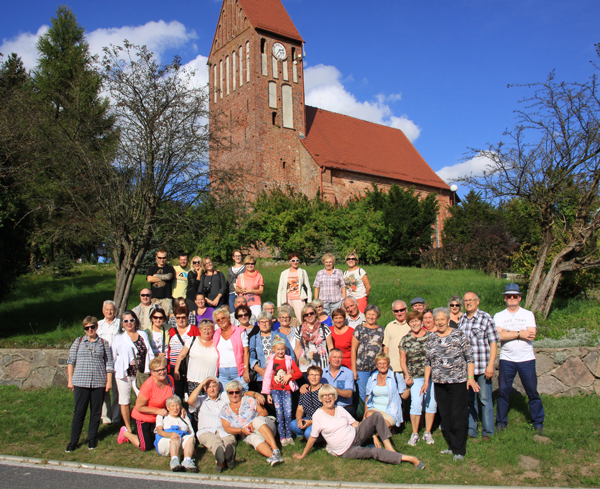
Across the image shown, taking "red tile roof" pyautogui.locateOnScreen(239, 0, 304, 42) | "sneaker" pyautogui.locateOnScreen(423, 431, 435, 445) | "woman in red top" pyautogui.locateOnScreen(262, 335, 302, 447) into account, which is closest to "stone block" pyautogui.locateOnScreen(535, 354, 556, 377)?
"sneaker" pyautogui.locateOnScreen(423, 431, 435, 445)

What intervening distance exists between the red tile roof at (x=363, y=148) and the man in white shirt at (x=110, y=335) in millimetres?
24073

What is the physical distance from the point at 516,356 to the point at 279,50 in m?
27.7

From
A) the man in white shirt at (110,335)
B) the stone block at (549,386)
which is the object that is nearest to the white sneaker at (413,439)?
the stone block at (549,386)

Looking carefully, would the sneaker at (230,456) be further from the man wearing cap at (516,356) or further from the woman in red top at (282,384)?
the man wearing cap at (516,356)

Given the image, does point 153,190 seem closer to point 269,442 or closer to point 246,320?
point 246,320

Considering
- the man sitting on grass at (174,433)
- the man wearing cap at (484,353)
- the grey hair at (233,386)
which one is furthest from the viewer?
the man wearing cap at (484,353)

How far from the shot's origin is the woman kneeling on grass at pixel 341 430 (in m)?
5.34

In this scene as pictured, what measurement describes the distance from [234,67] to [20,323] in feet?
72.8

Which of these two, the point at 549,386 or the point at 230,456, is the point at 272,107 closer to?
the point at 549,386

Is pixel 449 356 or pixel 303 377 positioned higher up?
pixel 449 356

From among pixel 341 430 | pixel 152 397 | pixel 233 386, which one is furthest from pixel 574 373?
pixel 152 397

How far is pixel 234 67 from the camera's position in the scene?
98.4ft

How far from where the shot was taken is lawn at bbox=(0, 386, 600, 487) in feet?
15.7

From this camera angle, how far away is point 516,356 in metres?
5.86
